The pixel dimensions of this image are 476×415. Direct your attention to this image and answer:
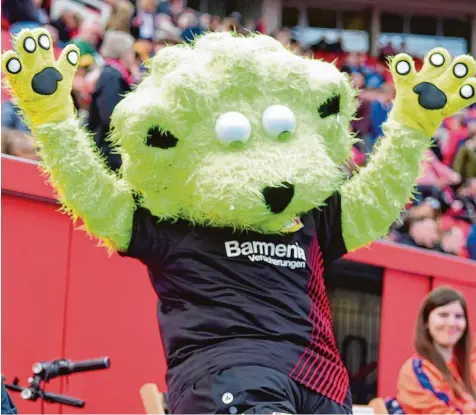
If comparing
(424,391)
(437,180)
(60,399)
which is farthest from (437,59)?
(437,180)

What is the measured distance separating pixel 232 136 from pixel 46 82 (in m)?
0.53

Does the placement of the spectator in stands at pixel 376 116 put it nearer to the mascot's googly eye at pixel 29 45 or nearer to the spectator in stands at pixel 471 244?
the spectator in stands at pixel 471 244

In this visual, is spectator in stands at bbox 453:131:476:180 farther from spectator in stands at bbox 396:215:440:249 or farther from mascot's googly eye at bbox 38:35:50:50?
mascot's googly eye at bbox 38:35:50:50

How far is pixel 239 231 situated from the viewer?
9.63ft

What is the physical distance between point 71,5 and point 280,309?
7340 millimetres

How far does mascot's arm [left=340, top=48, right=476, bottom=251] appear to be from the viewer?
3.09m

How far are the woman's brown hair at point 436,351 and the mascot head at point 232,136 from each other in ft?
5.88

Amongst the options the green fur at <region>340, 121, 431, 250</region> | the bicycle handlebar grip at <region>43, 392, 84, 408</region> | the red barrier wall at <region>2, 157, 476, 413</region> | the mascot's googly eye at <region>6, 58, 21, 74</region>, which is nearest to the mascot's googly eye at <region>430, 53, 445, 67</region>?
the green fur at <region>340, 121, 431, 250</region>

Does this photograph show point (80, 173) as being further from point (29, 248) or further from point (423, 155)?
point (29, 248)

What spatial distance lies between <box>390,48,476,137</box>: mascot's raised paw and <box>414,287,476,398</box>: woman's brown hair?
5.56ft

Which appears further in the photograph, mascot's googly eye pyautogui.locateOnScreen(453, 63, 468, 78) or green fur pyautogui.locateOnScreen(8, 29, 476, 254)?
mascot's googly eye pyautogui.locateOnScreen(453, 63, 468, 78)

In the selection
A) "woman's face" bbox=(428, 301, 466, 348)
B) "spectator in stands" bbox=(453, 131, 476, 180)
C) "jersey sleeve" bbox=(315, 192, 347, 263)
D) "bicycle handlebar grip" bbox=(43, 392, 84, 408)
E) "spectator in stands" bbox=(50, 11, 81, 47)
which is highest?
"spectator in stands" bbox=(50, 11, 81, 47)

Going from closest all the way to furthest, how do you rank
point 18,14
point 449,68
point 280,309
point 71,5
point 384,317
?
point 280,309, point 449,68, point 384,317, point 18,14, point 71,5

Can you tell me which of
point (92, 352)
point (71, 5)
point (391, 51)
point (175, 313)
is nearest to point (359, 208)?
point (175, 313)
